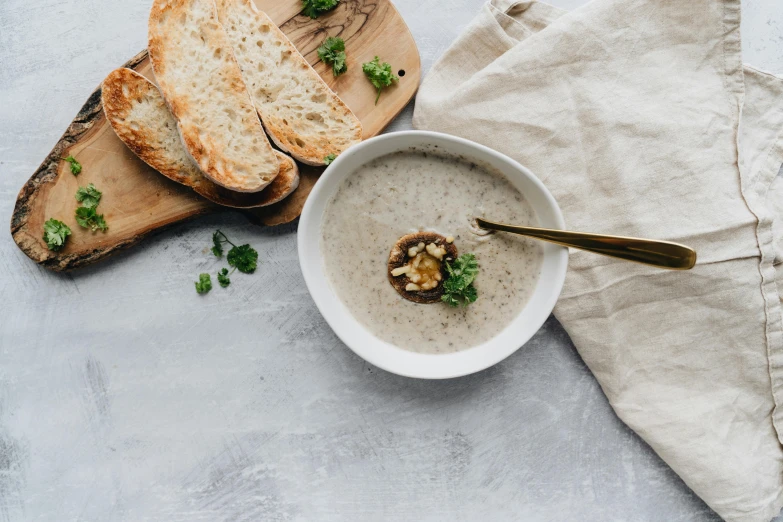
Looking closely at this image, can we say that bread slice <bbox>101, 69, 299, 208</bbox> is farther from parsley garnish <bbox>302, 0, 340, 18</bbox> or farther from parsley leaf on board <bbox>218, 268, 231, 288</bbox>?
parsley garnish <bbox>302, 0, 340, 18</bbox>

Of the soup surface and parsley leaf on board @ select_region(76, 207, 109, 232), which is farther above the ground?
parsley leaf on board @ select_region(76, 207, 109, 232)

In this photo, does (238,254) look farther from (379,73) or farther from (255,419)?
(379,73)

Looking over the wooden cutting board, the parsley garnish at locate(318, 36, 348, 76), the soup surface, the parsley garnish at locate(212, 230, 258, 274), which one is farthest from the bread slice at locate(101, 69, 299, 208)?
the parsley garnish at locate(318, 36, 348, 76)

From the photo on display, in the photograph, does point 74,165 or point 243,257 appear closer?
point 74,165

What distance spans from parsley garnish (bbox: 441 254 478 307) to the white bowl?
22cm

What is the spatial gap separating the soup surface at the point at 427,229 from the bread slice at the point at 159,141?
30 cm

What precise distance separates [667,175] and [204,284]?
1899 mm

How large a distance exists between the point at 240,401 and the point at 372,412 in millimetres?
572

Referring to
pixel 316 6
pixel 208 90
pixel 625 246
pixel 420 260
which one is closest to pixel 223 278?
pixel 208 90

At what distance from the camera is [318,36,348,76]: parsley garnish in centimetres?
216

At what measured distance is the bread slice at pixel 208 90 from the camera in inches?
82.0

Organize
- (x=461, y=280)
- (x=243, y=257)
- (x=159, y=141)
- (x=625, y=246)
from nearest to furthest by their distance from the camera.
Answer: (x=625, y=246), (x=461, y=280), (x=159, y=141), (x=243, y=257)

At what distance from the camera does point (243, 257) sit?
2.28 metres

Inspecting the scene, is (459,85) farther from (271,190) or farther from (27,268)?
(27,268)
